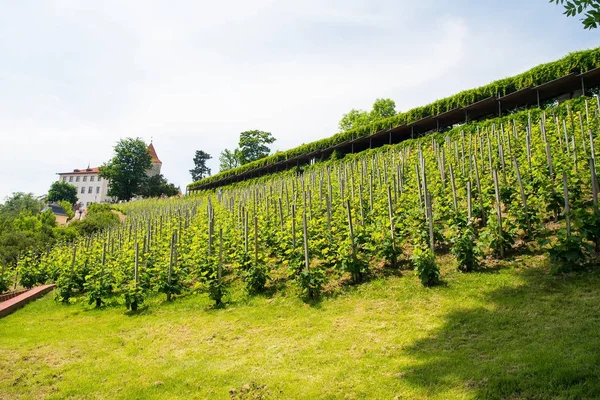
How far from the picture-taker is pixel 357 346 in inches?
228

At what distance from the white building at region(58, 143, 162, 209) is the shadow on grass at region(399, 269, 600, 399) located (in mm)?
92032

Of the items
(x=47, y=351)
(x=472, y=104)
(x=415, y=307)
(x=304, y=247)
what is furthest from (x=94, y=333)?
(x=472, y=104)

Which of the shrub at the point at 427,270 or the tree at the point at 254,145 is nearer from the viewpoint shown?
the shrub at the point at 427,270

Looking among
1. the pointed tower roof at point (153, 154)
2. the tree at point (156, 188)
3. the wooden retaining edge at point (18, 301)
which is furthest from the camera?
the pointed tower roof at point (153, 154)

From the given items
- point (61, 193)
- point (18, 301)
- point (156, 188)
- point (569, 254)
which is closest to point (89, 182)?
point (61, 193)

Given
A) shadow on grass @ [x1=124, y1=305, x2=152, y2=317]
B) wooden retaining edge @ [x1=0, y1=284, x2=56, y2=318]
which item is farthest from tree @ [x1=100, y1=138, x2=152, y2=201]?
shadow on grass @ [x1=124, y1=305, x2=152, y2=317]

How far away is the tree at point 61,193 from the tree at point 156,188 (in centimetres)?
3185

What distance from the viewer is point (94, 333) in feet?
27.4

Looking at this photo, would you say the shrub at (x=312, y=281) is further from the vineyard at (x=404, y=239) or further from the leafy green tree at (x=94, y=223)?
the leafy green tree at (x=94, y=223)

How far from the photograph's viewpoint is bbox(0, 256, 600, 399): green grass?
4367mm

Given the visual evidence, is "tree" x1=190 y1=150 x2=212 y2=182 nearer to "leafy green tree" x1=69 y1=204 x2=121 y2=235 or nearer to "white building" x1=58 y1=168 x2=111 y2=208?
"white building" x1=58 y1=168 x2=111 y2=208

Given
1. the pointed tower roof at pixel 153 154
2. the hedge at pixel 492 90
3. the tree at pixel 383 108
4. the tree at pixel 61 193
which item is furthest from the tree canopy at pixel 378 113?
the tree at pixel 61 193

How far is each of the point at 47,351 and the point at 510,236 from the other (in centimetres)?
915

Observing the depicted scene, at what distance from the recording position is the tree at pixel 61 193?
273 feet
